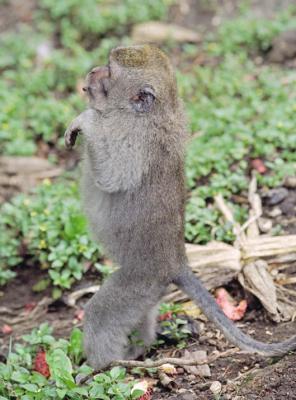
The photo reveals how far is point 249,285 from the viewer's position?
5539mm

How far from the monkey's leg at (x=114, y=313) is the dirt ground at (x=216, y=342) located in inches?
16.2

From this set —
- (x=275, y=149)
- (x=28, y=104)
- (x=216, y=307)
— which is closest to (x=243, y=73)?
(x=275, y=149)

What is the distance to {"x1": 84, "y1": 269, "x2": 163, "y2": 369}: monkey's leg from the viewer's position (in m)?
4.84

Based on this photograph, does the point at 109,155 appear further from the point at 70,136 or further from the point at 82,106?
the point at 82,106

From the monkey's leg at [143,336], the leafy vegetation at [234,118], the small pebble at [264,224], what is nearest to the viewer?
the monkey's leg at [143,336]

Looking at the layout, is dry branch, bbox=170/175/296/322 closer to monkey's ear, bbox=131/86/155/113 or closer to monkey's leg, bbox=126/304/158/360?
monkey's leg, bbox=126/304/158/360

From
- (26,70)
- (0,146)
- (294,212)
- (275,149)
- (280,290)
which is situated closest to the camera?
(280,290)

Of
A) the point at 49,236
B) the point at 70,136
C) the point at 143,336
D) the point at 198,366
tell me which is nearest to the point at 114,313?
the point at 143,336

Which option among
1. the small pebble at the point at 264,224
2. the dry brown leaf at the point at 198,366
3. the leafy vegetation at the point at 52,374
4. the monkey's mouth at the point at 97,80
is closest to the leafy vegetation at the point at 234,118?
the small pebble at the point at 264,224

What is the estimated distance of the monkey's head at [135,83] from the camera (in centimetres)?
467

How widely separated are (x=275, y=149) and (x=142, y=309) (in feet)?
8.52

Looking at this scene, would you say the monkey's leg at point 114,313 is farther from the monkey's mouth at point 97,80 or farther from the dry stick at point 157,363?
the monkey's mouth at point 97,80

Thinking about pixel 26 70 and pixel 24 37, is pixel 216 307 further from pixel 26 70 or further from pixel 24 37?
pixel 24 37

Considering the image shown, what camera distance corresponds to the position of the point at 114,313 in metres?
4.84
